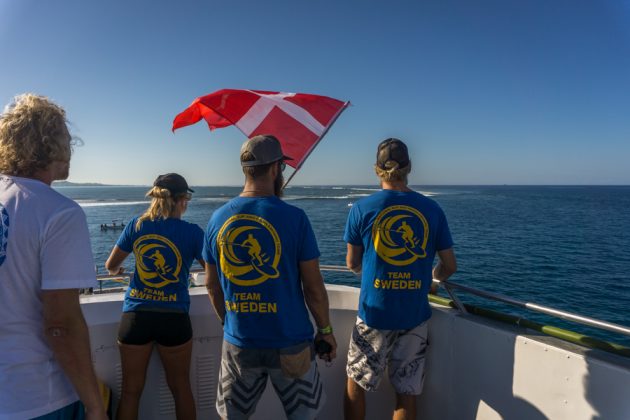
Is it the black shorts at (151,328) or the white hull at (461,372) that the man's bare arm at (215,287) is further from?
the white hull at (461,372)

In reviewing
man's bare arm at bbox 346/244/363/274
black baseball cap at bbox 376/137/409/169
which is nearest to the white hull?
man's bare arm at bbox 346/244/363/274

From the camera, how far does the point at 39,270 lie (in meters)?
1.31

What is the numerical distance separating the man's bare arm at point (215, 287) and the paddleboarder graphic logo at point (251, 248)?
0.32 metres

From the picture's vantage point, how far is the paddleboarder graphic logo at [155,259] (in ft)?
8.65

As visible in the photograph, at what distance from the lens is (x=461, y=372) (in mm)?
2725

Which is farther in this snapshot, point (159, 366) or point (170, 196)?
point (159, 366)

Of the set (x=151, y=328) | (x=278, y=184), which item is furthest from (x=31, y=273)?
(x=151, y=328)

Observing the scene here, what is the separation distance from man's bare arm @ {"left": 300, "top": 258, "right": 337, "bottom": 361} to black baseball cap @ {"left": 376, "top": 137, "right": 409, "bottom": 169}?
0.96 metres

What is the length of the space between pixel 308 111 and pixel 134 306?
8.74 ft

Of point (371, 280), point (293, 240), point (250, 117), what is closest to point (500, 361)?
point (371, 280)

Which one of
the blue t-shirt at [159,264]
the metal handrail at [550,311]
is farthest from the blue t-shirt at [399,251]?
the blue t-shirt at [159,264]

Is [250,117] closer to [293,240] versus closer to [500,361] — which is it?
[293,240]

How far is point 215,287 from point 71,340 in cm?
102

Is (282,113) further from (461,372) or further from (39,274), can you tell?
(39,274)
